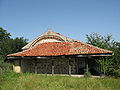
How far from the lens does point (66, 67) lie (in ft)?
61.1

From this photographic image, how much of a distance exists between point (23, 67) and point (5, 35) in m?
36.3

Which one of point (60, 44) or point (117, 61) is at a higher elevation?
point (60, 44)

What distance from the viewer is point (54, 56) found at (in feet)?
52.7

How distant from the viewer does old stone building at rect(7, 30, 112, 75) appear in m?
16.0

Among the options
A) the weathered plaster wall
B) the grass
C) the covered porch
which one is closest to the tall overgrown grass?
the grass

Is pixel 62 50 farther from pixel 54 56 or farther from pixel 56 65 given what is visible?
pixel 56 65

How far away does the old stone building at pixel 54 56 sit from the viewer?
1596cm

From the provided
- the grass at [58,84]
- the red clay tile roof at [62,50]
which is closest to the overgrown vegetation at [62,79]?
the grass at [58,84]

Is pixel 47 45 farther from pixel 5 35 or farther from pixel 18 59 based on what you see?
pixel 5 35

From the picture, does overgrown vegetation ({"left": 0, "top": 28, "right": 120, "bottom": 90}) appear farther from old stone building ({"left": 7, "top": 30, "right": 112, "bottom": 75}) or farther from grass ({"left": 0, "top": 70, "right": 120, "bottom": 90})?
old stone building ({"left": 7, "top": 30, "right": 112, "bottom": 75})

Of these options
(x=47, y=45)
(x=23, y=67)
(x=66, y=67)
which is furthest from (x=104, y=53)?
(x=23, y=67)

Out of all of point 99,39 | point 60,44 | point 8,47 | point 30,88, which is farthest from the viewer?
point 8,47

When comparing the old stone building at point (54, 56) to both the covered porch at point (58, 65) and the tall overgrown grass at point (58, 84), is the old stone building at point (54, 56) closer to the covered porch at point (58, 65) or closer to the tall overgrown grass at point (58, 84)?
the covered porch at point (58, 65)

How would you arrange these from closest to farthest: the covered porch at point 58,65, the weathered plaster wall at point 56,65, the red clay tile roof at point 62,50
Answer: the red clay tile roof at point 62,50 → the covered porch at point 58,65 → the weathered plaster wall at point 56,65
